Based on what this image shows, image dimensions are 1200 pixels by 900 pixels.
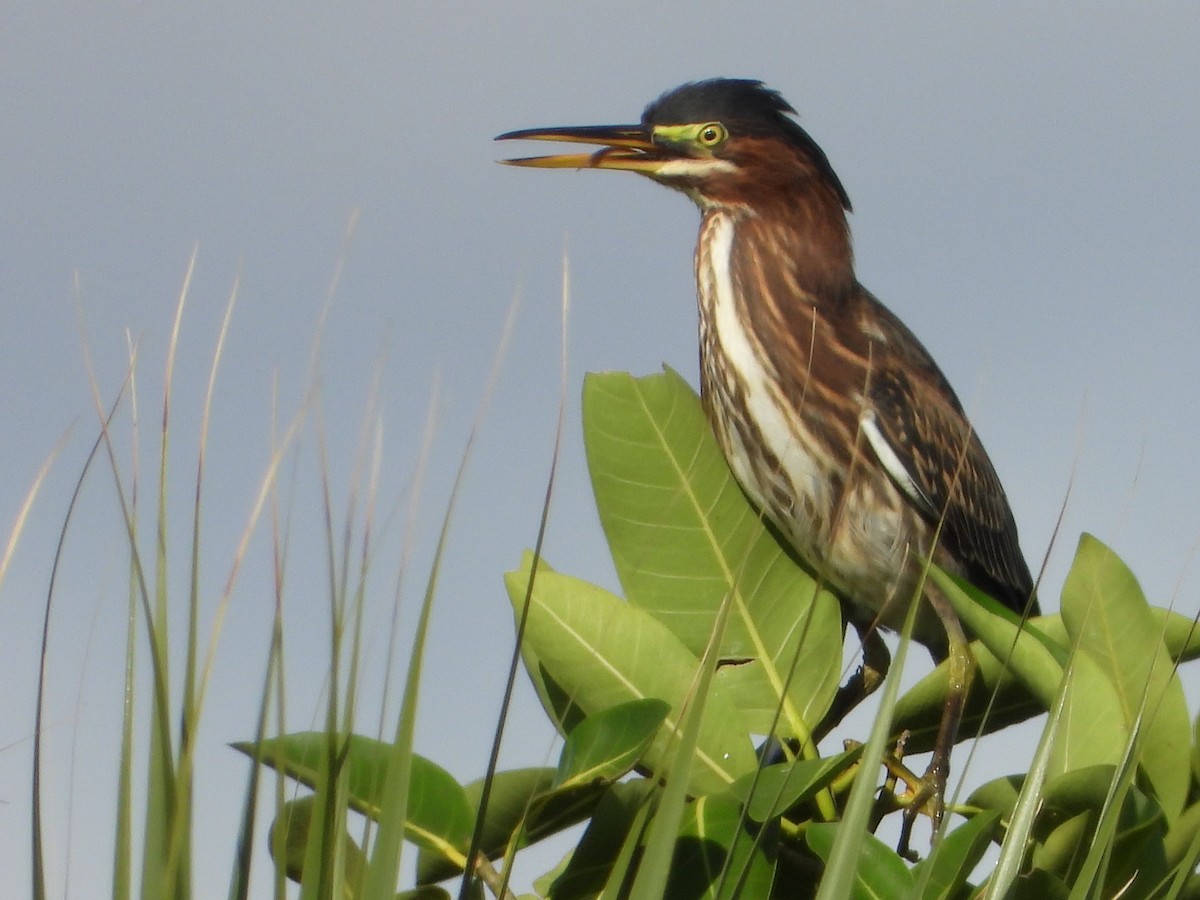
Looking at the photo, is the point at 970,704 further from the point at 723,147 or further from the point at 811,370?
the point at 723,147

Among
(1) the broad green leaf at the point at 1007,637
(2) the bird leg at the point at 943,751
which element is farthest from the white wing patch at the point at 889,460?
(1) the broad green leaf at the point at 1007,637

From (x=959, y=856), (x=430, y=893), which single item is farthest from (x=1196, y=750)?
(x=430, y=893)

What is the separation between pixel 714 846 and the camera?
152 centimetres

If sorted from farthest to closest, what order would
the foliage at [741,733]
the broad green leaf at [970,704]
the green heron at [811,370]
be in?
the green heron at [811,370]
the broad green leaf at [970,704]
the foliage at [741,733]

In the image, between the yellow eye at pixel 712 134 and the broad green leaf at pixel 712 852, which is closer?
the broad green leaf at pixel 712 852

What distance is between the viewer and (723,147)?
143 inches

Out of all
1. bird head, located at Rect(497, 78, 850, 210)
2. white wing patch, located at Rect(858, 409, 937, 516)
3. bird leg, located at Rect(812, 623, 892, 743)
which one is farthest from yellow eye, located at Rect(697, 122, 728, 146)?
bird leg, located at Rect(812, 623, 892, 743)

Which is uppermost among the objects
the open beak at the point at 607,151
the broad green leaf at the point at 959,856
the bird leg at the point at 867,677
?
the open beak at the point at 607,151

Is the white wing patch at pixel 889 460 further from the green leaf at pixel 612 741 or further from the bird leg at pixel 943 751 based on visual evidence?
the green leaf at pixel 612 741

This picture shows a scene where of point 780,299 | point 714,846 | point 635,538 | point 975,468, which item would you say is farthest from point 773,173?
point 714,846

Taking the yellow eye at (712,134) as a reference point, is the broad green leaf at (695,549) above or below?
below

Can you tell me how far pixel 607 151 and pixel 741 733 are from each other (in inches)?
83.1

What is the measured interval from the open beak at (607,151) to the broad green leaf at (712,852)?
2036 millimetres

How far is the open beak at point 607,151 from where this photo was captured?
329 cm
